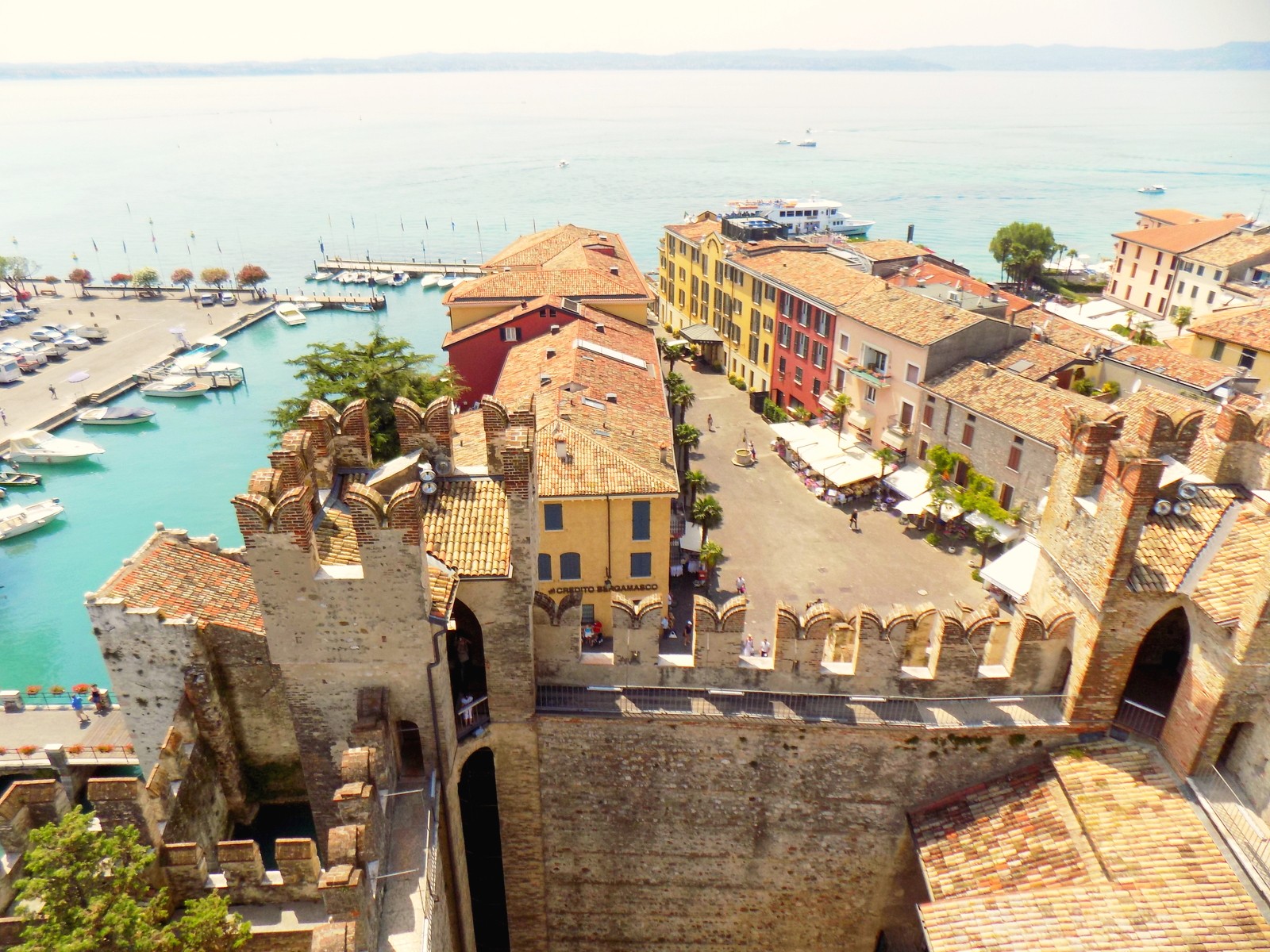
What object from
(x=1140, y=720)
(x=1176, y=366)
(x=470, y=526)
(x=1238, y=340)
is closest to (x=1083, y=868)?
(x=1140, y=720)

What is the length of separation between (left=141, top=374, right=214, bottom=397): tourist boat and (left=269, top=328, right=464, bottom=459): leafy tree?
3715cm

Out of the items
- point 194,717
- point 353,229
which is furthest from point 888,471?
point 353,229

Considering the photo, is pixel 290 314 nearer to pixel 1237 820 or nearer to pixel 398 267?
pixel 398 267

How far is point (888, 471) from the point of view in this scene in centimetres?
4406

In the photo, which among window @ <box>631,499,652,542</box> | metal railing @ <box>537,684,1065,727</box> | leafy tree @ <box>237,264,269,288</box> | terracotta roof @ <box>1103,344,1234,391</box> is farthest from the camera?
leafy tree @ <box>237,264,269,288</box>

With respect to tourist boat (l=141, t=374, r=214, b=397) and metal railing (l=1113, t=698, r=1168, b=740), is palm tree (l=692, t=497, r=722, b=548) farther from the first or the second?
tourist boat (l=141, t=374, r=214, b=397)

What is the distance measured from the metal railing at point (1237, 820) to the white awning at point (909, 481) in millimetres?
27532

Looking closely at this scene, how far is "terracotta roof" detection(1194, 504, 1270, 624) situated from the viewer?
44.3 feet

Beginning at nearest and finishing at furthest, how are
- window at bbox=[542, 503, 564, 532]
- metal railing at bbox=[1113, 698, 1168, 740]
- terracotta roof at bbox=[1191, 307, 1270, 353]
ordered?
metal railing at bbox=[1113, 698, 1168, 740], window at bbox=[542, 503, 564, 532], terracotta roof at bbox=[1191, 307, 1270, 353]

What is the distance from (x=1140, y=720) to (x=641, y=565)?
1829 centimetres

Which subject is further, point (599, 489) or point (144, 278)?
point (144, 278)

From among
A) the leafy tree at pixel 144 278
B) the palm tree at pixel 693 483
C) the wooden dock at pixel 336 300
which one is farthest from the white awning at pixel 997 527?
the leafy tree at pixel 144 278

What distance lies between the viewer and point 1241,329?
47312 mm

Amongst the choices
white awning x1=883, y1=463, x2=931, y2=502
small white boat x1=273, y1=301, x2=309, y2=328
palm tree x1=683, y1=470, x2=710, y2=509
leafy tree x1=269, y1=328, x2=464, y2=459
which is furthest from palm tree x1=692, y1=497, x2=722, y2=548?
small white boat x1=273, y1=301, x2=309, y2=328
